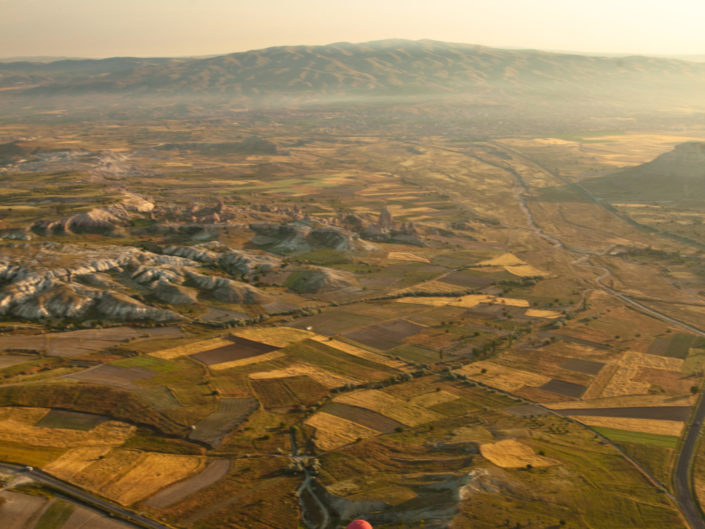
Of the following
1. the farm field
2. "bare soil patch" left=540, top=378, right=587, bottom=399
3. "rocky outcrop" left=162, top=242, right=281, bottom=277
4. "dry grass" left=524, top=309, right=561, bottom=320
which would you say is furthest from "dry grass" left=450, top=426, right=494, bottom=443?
"rocky outcrop" left=162, top=242, right=281, bottom=277

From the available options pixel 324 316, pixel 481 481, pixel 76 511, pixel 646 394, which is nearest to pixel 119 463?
pixel 76 511

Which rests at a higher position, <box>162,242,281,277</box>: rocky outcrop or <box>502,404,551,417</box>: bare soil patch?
<box>162,242,281,277</box>: rocky outcrop

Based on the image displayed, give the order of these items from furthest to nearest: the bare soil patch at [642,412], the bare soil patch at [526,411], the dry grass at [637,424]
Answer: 1. the bare soil patch at [526,411]
2. the bare soil patch at [642,412]
3. the dry grass at [637,424]

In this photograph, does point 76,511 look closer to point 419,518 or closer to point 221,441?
point 221,441

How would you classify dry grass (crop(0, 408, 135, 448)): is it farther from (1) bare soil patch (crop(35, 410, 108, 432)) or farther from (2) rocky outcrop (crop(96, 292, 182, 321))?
(2) rocky outcrop (crop(96, 292, 182, 321))

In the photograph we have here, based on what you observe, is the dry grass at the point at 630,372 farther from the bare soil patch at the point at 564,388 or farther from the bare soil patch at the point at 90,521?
the bare soil patch at the point at 90,521

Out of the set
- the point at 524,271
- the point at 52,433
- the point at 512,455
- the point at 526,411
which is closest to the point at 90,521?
the point at 52,433

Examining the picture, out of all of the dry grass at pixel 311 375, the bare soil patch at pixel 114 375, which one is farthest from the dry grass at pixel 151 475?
the dry grass at pixel 311 375
